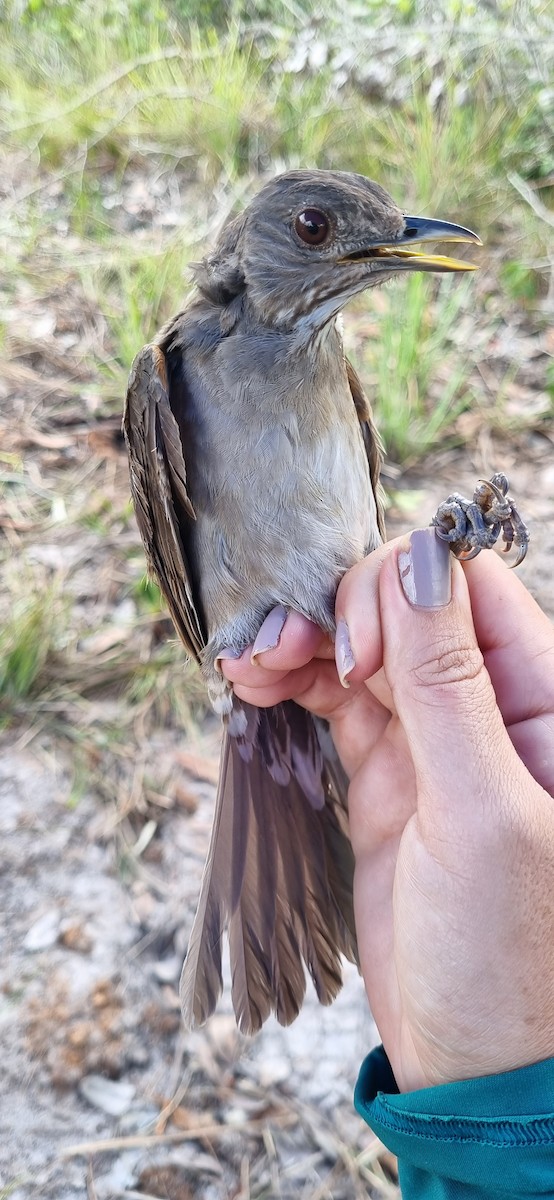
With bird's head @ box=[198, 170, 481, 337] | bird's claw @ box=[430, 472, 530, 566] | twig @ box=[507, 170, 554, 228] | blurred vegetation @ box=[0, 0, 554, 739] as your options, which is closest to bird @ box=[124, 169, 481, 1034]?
bird's head @ box=[198, 170, 481, 337]

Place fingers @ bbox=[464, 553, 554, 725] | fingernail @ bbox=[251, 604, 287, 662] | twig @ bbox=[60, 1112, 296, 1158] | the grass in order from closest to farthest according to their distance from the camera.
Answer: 1. fingers @ bbox=[464, 553, 554, 725]
2. fingernail @ bbox=[251, 604, 287, 662]
3. twig @ bbox=[60, 1112, 296, 1158]
4. the grass

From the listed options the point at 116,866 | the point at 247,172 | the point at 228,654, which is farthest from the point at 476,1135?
the point at 247,172

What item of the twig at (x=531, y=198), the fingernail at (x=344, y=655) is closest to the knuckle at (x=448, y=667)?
the fingernail at (x=344, y=655)

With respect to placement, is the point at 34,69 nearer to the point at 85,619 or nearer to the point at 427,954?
the point at 85,619

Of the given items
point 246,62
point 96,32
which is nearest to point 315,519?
point 246,62

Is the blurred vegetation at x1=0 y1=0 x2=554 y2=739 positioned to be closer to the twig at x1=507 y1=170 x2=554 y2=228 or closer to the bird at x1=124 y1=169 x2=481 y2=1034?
the twig at x1=507 y1=170 x2=554 y2=228

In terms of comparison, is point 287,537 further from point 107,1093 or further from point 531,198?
point 531,198

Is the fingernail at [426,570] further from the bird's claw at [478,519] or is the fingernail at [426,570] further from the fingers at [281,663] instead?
the fingers at [281,663]
